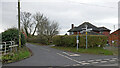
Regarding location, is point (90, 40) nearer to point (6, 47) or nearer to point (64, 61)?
point (64, 61)

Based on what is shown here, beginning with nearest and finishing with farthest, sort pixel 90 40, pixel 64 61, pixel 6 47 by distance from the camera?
pixel 64 61, pixel 6 47, pixel 90 40

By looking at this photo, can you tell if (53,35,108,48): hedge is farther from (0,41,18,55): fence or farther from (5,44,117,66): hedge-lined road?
(0,41,18,55): fence

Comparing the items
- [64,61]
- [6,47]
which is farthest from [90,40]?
[6,47]

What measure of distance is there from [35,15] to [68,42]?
24.7 m

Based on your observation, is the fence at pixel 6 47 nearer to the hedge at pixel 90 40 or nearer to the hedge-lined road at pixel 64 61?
the hedge-lined road at pixel 64 61

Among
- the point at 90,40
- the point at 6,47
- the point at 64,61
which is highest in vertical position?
the point at 90,40

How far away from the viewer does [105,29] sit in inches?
1693

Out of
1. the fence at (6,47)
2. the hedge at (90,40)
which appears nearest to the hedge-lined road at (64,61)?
the fence at (6,47)

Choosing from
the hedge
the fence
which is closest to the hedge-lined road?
the fence

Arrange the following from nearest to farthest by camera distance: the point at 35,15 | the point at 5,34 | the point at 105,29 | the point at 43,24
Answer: the point at 5,34 → the point at 43,24 → the point at 35,15 → the point at 105,29

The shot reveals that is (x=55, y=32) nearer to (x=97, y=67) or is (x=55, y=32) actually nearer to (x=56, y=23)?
(x=56, y=23)

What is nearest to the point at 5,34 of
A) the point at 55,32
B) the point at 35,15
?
the point at 55,32

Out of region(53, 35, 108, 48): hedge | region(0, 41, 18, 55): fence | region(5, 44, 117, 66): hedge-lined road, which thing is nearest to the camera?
region(5, 44, 117, 66): hedge-lined road

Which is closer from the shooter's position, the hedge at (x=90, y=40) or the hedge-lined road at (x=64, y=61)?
the hedge-lined road at (x=64, y=61)
